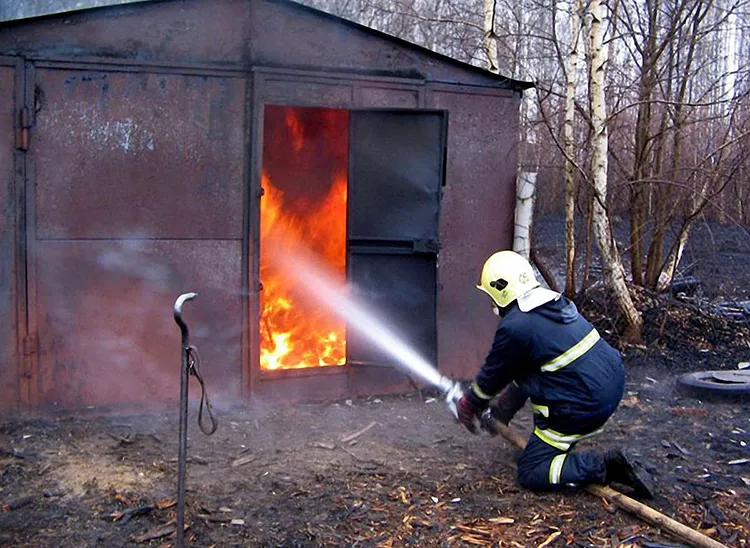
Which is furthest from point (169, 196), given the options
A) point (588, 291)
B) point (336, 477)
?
point (588, 291)

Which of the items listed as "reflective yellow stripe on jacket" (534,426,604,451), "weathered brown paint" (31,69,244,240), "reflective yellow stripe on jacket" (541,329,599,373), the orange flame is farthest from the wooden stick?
"weathered brown paint" (31,69,244,240)

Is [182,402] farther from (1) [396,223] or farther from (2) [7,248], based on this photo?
(1) [396,223]

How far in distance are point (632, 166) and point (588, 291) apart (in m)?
2.54

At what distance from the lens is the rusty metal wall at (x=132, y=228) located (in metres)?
6.48

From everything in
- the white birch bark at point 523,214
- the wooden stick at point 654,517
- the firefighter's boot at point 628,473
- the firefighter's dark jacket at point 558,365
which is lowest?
the wooden stick at point 654,517

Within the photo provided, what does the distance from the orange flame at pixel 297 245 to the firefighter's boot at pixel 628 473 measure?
341 cm

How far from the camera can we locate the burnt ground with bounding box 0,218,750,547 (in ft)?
15.5

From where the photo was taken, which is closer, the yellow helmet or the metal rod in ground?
the metal rod in ground

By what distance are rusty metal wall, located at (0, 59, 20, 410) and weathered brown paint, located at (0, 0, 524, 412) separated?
0.18 feet

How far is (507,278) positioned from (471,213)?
2.42m

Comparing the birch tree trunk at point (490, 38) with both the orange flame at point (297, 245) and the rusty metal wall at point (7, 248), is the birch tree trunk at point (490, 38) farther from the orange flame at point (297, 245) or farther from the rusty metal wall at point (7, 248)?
the rusty metal wall at point (7, 248)

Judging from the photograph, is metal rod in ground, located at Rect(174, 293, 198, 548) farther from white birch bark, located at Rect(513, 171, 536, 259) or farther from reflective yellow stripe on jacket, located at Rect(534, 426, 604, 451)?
white birch bark, located at Rect(513, 171, 536, 259)

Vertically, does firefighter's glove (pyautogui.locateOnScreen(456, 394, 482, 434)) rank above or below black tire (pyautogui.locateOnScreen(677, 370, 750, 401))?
above

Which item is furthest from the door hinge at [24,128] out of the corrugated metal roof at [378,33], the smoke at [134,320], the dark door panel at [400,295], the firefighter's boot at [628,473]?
the firefighter's boot at [628,473]
